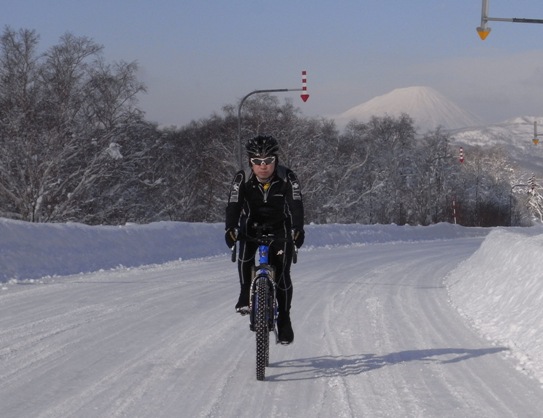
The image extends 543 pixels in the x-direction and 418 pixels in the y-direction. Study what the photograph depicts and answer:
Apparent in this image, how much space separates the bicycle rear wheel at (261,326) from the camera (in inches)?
253

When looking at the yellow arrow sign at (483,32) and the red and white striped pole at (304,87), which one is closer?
the yellow arrow sign at (483,32)

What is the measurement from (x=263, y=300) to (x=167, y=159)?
2268 inches

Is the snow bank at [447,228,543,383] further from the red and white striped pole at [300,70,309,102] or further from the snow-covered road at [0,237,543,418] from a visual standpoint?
the red and white striped pole at [300,70,309,102]

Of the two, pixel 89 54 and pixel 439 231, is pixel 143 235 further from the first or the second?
pixel 439 231

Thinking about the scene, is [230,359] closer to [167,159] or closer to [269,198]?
[269,198]

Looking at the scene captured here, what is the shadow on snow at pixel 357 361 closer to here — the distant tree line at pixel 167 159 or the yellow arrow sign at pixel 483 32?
the yellow arrow sign at pixel 483 32

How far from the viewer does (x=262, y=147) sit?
6.77 meters

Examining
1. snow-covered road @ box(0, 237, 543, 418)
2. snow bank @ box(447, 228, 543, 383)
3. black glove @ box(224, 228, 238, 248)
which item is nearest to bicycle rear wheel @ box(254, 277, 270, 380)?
snow-covered road @ box(0, 237, 543, 418)

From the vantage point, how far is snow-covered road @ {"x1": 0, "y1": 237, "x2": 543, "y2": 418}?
562cm

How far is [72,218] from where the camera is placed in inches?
1499

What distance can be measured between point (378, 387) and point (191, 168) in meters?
59.6

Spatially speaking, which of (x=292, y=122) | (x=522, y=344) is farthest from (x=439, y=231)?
(x=522, y=344)

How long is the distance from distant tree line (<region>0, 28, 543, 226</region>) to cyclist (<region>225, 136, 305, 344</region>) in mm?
31155

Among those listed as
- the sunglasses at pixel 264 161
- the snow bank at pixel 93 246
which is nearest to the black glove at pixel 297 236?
the sunglasses at pixel 264 161
